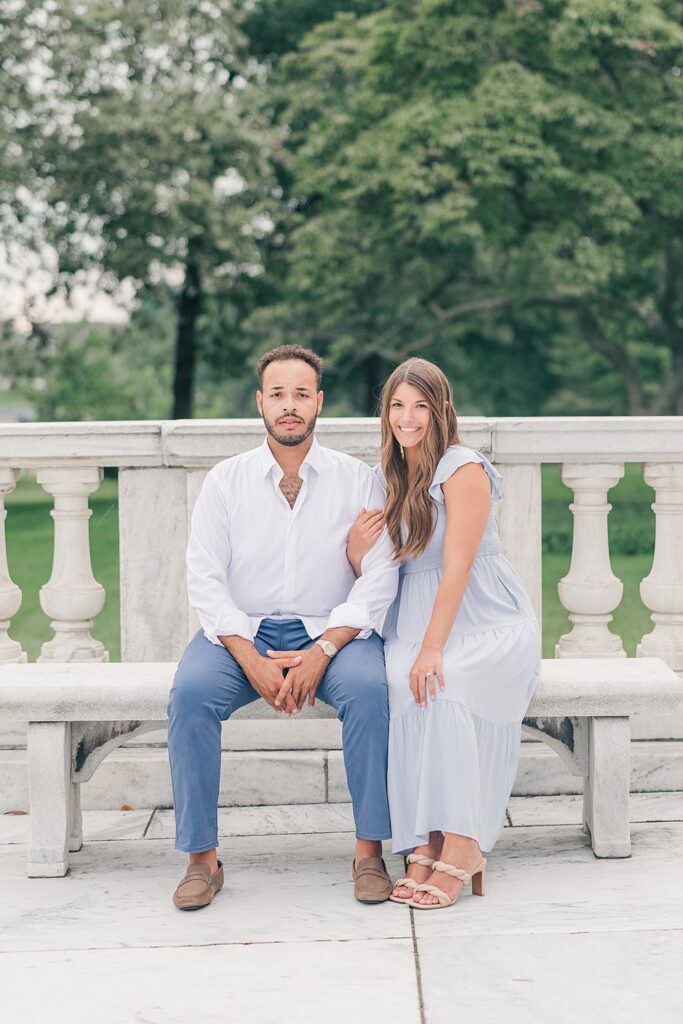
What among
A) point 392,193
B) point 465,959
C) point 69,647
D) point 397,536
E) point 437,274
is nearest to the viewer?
point 465,959

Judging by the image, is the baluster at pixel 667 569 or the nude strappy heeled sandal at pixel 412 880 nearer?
the nude strappy heeled sandal at pixel 412 880

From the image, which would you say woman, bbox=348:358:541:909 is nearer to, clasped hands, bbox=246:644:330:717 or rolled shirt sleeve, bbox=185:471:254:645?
clasped hands, bbox=246:644:330:717

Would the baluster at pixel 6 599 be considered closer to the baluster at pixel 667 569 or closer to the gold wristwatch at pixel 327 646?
the gold wristwatch at pixel 327 646

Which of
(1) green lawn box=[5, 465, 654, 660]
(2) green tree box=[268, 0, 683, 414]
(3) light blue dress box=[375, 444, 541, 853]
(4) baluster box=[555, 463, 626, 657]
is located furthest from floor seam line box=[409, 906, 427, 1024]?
(2) green tree box=[268, 0, 683, 414]

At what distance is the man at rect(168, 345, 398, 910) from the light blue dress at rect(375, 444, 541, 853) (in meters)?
0.07

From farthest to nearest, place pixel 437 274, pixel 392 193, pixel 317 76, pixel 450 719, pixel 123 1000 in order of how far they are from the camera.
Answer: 1. pixel 437 274
2. pixel 317 76
3. pixel 392 193
4. pixel 450 719
5. pixel 123 1000

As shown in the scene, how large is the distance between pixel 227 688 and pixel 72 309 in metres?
19.5

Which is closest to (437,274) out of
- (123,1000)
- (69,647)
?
(69,647)

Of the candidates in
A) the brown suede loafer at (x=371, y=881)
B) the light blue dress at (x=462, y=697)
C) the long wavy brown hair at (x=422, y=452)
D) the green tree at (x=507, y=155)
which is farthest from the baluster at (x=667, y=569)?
the green tree at (x=507, y=155)

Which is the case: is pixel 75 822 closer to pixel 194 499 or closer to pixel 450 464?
pixel 194 499

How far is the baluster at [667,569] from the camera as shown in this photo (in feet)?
15.1

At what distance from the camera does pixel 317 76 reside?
22016 mm

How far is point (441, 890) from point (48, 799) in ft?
3.96

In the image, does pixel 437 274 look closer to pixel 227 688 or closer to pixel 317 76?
pixel 317 76
